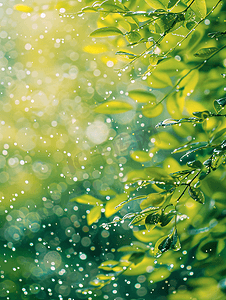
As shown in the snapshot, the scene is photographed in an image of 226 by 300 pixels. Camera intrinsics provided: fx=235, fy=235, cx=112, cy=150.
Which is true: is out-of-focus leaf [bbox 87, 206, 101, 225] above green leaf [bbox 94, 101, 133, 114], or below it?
below

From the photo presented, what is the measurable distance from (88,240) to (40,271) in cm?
17

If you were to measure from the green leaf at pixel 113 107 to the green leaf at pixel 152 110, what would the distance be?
0.03 meters

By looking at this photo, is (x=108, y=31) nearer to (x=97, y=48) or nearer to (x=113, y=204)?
(x=97, y=48)

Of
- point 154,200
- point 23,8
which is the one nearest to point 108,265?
point 154,200

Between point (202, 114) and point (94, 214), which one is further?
point (94, 214)

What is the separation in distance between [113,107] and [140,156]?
126 mm

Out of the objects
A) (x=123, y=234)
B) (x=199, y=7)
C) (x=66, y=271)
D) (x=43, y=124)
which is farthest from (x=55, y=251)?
(x=199, y=7)

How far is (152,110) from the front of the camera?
0.51m

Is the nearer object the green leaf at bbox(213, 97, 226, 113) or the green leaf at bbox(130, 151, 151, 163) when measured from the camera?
the green leaf at bbox(213, 97, 226, 113)

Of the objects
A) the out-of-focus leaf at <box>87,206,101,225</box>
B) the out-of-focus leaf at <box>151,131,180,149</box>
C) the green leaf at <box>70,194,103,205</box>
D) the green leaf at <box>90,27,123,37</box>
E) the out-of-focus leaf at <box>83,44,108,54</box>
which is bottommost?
the out-of-focus leaf at <box>87,206,101,225</box>

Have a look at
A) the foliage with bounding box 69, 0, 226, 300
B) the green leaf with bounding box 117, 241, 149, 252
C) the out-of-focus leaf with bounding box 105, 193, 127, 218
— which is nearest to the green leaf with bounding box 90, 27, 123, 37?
the foliage with bounding box 69, 0, 226, 300

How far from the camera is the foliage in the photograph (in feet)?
1.38

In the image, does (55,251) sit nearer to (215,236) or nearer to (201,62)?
(215,236)

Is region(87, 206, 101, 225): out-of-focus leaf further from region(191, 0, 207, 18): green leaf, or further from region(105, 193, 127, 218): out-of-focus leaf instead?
region(191, 0, 207, 18): green leaf
